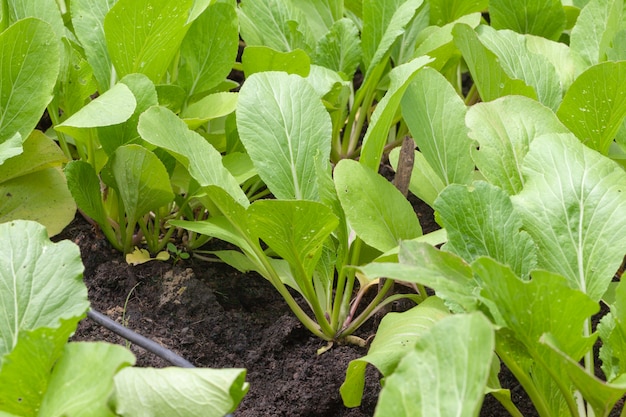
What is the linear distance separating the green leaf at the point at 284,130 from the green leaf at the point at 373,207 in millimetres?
94

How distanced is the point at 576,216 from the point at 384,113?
0.29 metres

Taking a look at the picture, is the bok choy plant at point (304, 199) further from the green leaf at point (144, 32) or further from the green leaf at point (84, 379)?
the green leaf at point (84, 379)

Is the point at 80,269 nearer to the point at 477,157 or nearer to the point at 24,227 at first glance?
the point at 24,227

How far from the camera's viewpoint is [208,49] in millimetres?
1365

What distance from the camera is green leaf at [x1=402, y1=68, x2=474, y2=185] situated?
117 cm

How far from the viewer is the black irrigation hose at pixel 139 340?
1.02 meters

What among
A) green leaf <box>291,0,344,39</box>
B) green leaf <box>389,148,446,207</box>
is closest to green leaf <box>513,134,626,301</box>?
green leaf <box>389,148,446,207</box>

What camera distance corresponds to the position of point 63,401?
768mm

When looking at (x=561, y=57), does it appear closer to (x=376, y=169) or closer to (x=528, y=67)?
(x=528, y=67)

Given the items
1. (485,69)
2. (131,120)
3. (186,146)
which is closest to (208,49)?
(131,120)

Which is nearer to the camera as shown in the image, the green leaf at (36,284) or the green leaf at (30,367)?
the green leaf at (30,367)

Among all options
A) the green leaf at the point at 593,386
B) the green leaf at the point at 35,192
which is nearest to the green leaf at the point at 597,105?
the green leaf at the point at 593,386

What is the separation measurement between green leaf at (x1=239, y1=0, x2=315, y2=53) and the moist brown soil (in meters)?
0.46

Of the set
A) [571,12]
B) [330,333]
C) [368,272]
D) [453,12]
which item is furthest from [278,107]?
[571,12]
